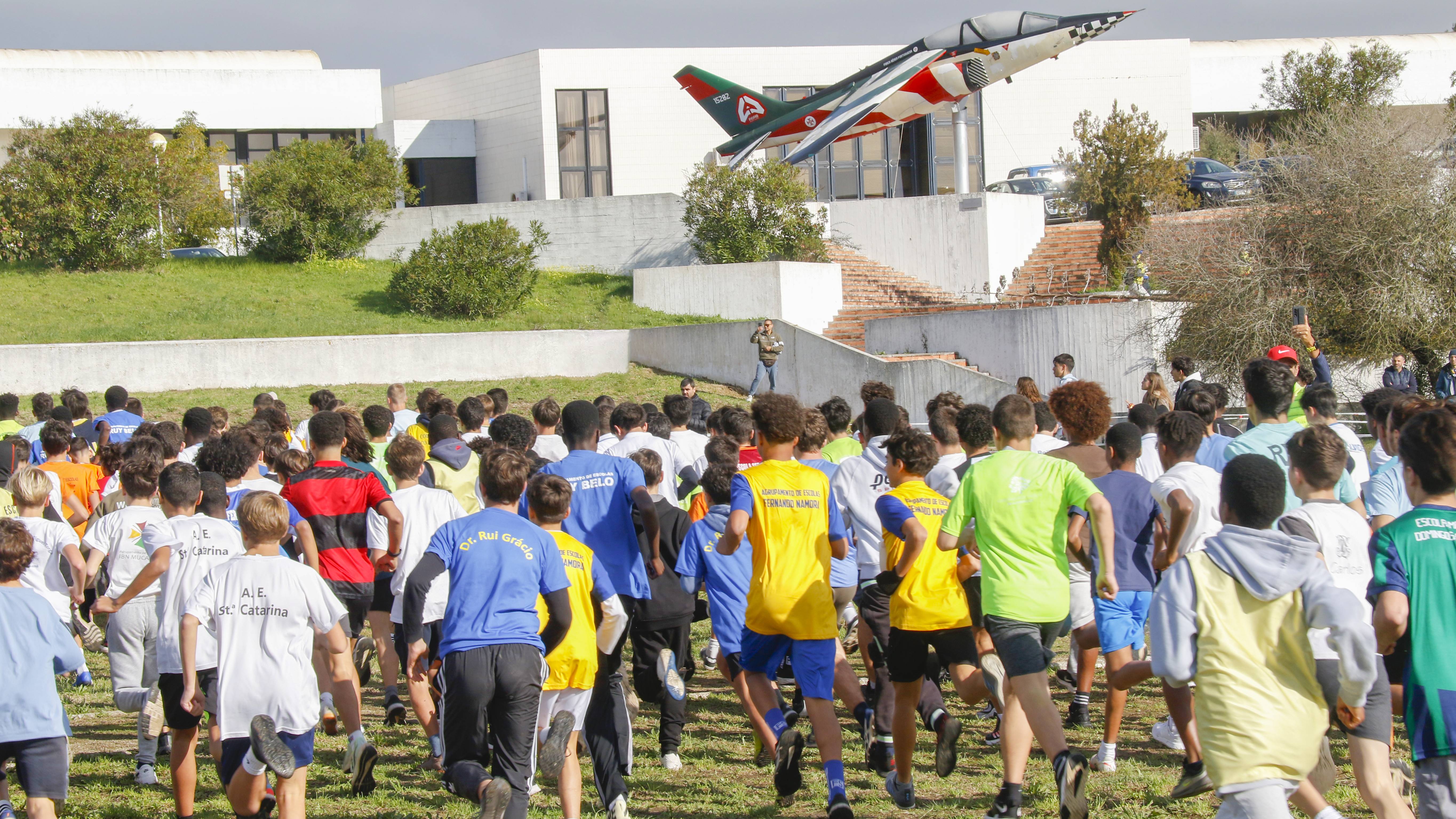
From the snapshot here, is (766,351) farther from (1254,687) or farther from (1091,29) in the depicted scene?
(1254,687)

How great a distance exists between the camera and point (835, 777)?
4.89m

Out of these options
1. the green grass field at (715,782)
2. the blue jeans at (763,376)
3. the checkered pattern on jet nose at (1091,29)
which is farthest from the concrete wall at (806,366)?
the green grass field at (715,782)

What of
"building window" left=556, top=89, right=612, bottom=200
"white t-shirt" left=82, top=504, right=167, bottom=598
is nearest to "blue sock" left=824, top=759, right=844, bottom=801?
"white t-shirt" left=82, top=504, right=167, bottom=598

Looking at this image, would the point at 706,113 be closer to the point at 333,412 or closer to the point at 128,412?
the point at 128,412

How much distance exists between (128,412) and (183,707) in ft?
20.7

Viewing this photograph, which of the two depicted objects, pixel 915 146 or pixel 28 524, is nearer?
pixel 28 524

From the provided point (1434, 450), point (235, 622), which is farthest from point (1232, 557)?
point (235, 622)

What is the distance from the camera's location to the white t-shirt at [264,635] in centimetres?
446

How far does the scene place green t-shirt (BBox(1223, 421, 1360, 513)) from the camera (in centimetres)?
573

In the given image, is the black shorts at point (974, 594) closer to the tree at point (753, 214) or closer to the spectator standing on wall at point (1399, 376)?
the spectator standing on wall at point (1399, 376)

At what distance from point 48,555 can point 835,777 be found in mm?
4229

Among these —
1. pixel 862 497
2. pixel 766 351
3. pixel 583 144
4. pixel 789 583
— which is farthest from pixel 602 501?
pixel 583 144

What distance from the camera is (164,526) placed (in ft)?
17.2

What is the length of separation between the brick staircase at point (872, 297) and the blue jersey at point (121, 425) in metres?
16.7
